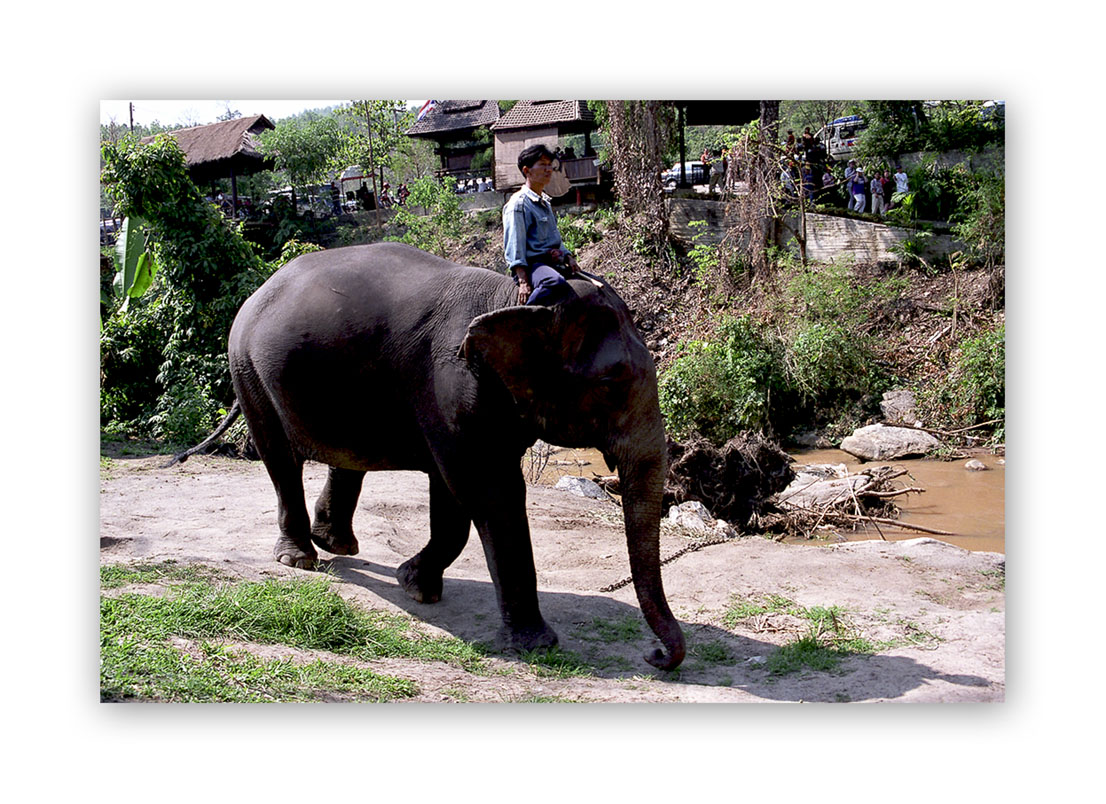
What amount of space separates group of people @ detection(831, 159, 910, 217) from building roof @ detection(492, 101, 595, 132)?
3.91m

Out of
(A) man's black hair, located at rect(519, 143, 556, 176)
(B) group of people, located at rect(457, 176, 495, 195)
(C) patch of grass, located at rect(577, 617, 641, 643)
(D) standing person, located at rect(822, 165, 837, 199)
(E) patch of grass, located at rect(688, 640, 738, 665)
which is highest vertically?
(B) group of people, located at rect(457, 176, 495, 195)

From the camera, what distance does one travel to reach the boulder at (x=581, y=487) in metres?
8.76

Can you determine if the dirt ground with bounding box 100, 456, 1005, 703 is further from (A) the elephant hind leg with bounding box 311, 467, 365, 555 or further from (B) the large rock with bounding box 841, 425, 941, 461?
(B) the large rock with bounding box 841, 425, 941, 461

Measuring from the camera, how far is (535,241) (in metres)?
4.29

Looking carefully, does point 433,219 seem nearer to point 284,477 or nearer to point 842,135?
point 842,135

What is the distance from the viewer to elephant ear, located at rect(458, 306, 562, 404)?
411 centimetres

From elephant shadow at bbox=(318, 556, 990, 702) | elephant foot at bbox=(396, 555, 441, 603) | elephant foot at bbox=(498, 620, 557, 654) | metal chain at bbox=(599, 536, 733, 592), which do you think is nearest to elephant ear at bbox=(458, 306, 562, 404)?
elephant foot at bbox=(498, 620, 557, 654)

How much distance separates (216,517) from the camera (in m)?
6.28

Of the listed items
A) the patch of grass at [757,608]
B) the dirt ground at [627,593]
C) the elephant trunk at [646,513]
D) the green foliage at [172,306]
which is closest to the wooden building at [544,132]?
the green foliage at [172,306]

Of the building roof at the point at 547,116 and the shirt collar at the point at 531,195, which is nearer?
the shirt collar at the point at 531,195

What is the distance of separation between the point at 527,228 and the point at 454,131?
2115 cm

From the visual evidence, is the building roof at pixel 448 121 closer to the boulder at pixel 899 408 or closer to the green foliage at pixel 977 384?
the boulder at pixel 899 408

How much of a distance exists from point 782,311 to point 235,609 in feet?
28.9

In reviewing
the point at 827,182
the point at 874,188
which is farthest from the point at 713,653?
the point at 827,182
